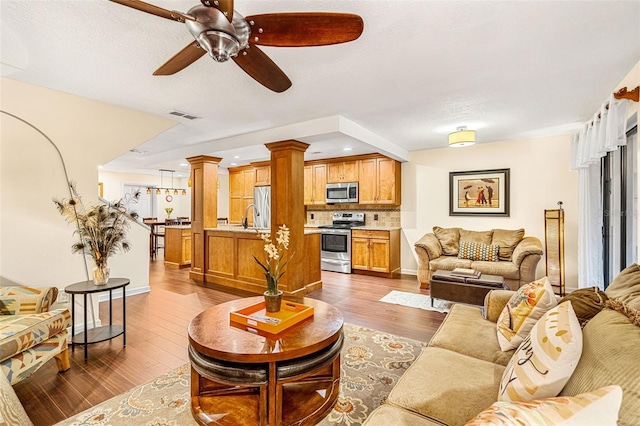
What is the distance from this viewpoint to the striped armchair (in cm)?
184

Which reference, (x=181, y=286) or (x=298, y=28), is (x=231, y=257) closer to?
(x=181, y=286)

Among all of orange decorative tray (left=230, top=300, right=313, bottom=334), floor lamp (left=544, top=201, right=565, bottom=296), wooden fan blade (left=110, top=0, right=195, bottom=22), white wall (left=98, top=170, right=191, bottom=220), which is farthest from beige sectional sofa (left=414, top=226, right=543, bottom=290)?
white wall (left=98, top=170, right=191, bottom=220)

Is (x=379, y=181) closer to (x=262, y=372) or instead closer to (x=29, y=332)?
(x=262, y=372)

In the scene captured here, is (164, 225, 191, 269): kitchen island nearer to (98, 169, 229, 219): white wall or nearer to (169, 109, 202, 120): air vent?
(98, 169, 229, 219): white wall

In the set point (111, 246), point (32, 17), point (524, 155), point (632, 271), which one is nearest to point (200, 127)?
point (111, 246)

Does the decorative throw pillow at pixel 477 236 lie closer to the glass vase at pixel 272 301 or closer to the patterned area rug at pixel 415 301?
the patterned area rug at pixel 415 301

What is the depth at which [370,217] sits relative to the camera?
21.2 ft

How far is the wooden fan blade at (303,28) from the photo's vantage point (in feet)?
4.70

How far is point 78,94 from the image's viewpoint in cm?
302

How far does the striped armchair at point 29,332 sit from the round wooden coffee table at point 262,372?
1.12 m

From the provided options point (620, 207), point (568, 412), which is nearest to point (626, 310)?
point (568, 412)

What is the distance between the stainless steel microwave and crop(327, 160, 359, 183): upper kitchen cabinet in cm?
11

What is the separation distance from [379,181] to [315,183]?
5.01 feet

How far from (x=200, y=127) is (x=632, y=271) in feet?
14.9
